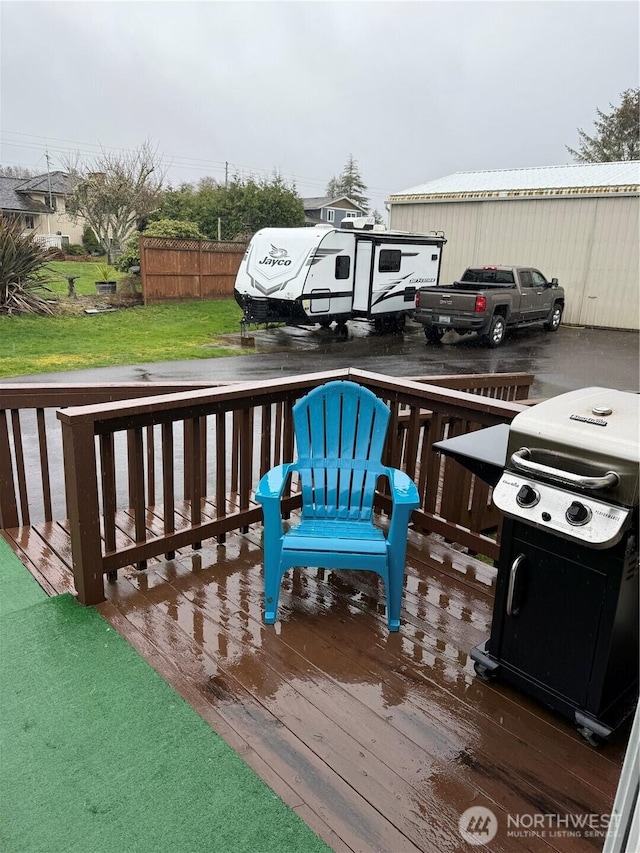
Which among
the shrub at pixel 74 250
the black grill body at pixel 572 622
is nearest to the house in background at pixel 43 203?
the shrub at pixel 74 250

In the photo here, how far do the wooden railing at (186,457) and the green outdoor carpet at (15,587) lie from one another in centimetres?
25

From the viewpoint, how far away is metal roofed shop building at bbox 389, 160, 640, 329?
15070 mm

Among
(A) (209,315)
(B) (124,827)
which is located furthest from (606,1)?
(A) (209,315)

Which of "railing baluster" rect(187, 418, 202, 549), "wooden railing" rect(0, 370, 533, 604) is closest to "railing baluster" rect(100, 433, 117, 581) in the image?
"wooden railing" rect(0, 370, 533, 604)

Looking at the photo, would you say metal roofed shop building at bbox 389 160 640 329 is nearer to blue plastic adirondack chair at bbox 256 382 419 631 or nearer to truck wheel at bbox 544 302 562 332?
truck wheel at bbox 544 302 562 332

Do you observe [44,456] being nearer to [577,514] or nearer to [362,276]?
[577,514]

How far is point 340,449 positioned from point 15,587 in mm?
1640

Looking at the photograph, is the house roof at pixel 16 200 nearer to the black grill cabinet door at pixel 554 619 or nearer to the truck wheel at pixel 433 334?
the truck wheel at pixel 433 334

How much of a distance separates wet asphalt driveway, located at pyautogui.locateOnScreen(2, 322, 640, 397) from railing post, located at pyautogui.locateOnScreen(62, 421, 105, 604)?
589 cm

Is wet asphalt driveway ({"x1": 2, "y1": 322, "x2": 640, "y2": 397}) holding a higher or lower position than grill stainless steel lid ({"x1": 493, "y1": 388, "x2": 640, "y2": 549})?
lower

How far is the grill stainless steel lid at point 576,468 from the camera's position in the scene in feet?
5.52

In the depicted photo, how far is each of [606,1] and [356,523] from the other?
81.9 inches

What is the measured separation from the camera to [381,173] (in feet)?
163

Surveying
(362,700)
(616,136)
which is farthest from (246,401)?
(616,136)
